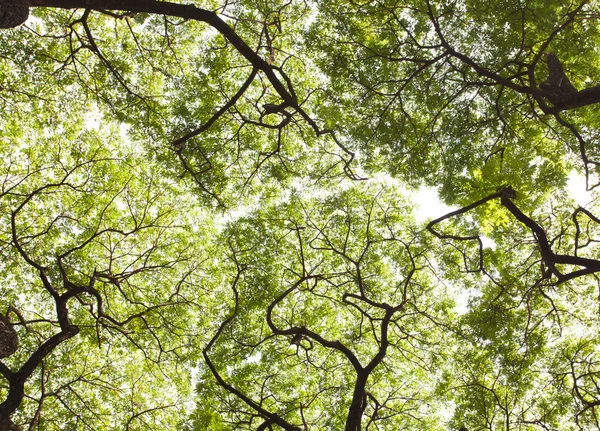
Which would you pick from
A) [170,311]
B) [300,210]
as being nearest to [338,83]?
[300,210]

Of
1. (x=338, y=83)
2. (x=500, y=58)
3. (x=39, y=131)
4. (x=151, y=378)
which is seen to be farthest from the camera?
(x=151, y=378)

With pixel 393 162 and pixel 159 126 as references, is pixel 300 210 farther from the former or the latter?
pixel 159 126

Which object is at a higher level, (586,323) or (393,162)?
(393,162)

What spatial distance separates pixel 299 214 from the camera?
35.5ft

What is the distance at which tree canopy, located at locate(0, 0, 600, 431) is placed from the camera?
9.16 metres

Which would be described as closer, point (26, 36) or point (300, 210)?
point (26, 36)

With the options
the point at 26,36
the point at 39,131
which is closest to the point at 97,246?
the point at 39,131

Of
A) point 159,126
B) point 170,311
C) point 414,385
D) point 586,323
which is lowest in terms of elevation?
point 414,385

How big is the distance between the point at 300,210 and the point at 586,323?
23.7 ft

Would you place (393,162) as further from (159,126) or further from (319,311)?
(159,126)

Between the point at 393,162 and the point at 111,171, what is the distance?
→ 7.02 meters

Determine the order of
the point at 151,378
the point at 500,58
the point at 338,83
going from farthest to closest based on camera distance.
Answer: the point at 151,378 < the point at 338,83 < the point at 500,58

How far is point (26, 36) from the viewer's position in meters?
9.66

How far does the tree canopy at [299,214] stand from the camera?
9.16 m
